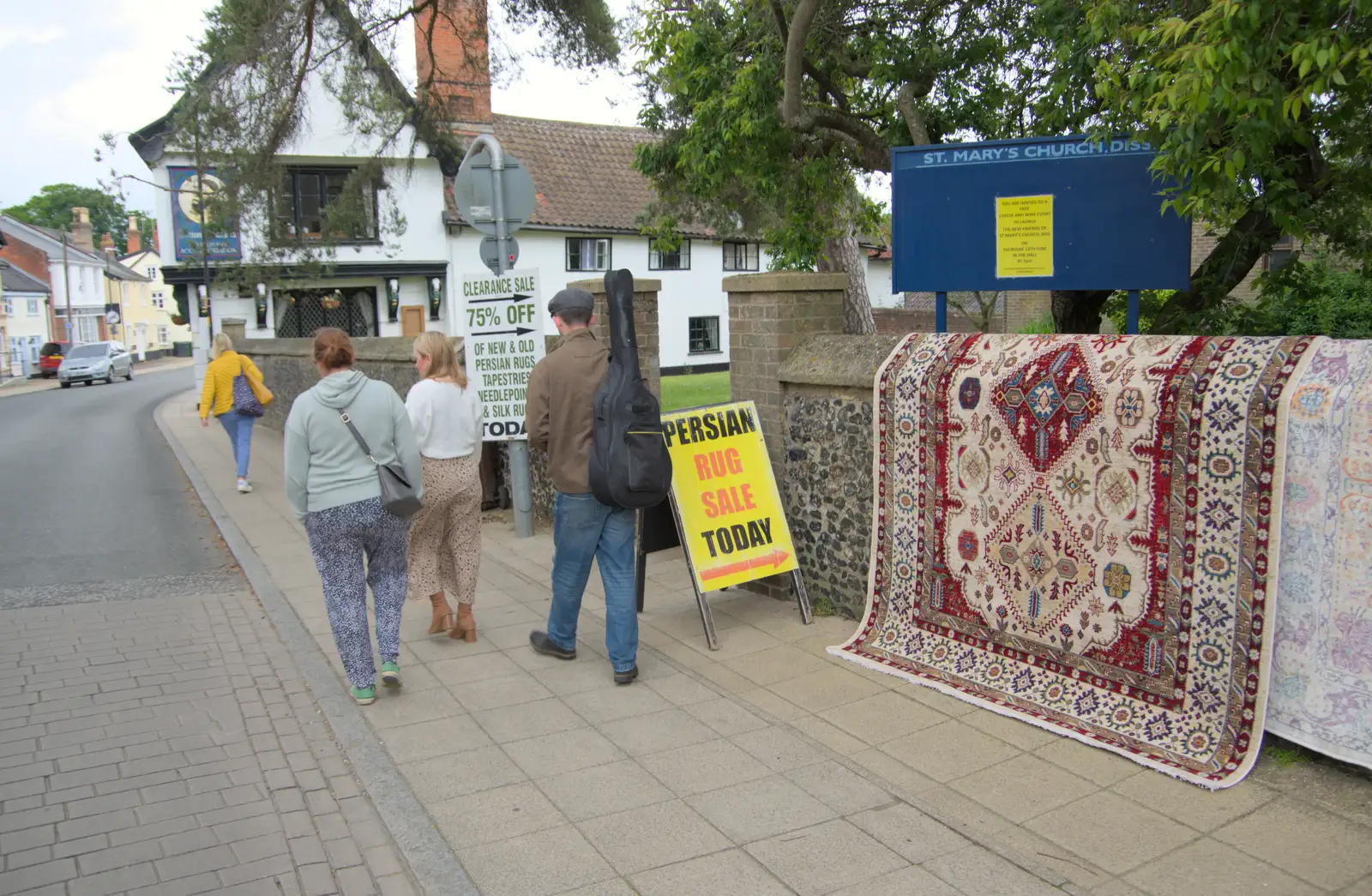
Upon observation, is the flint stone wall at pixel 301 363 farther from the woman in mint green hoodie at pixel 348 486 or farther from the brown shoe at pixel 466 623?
the woman in mint green hoodie at pixel 348 486

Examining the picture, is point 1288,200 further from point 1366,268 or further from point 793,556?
point 793,556

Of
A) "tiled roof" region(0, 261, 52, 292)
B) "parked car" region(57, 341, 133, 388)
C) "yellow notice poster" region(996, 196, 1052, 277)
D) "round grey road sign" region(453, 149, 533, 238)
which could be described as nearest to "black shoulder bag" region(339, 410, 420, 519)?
"round grey road sign" region(453, 149, 533, 238)

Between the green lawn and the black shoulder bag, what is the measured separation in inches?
482

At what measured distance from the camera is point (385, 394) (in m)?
5.50

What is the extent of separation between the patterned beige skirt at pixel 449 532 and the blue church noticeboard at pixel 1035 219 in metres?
2.92

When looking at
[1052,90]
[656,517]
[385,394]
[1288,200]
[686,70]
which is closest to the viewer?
[385,394]

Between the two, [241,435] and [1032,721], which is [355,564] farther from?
[241,435]

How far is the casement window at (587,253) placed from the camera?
3253 cm

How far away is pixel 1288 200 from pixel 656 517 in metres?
3.99

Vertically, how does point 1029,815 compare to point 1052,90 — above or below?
below

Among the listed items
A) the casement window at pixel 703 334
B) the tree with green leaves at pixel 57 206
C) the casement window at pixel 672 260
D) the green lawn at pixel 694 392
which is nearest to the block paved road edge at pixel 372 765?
the green lawn at pixel 694 392

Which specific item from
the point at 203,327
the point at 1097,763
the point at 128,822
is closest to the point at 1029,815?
the point at 1097,763

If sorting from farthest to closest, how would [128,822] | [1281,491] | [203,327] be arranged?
[203,327] → [128,822] → [1281,491]

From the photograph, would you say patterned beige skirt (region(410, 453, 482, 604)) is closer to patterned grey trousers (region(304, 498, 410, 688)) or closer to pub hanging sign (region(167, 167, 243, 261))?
patterned grey trousers (region(304, 498, 410, 688))
